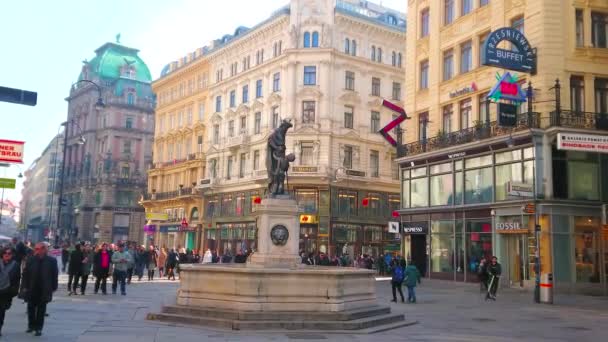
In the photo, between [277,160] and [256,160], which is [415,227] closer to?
[277,160]

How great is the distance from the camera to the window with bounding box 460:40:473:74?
34.7 m

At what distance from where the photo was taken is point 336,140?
5159cm

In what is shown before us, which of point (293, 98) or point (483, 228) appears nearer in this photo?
point (483, 228)

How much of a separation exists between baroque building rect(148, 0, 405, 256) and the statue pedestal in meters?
31.5

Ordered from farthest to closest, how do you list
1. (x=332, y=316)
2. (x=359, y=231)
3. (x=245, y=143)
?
(x=245, y=143) < (x=359, y=231) < (x=332, y=316)

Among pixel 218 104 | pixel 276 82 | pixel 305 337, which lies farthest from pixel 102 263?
pixel 218 104

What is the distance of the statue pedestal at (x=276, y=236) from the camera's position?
665 inches

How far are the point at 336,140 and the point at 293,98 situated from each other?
17.3 feet

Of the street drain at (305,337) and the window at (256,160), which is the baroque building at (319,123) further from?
the street drain at (305,337)

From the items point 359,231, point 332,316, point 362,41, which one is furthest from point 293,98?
point 332,316

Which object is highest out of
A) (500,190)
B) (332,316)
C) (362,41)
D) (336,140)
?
(362,41)

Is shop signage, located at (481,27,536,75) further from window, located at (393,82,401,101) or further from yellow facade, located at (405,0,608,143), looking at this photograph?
window, located at (393,82,401,101)

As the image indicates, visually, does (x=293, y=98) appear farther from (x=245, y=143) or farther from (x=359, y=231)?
(x=359, y=231)

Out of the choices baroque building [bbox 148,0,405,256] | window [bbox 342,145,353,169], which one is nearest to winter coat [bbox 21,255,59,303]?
baroque building [bbox 148,0,405,256]
